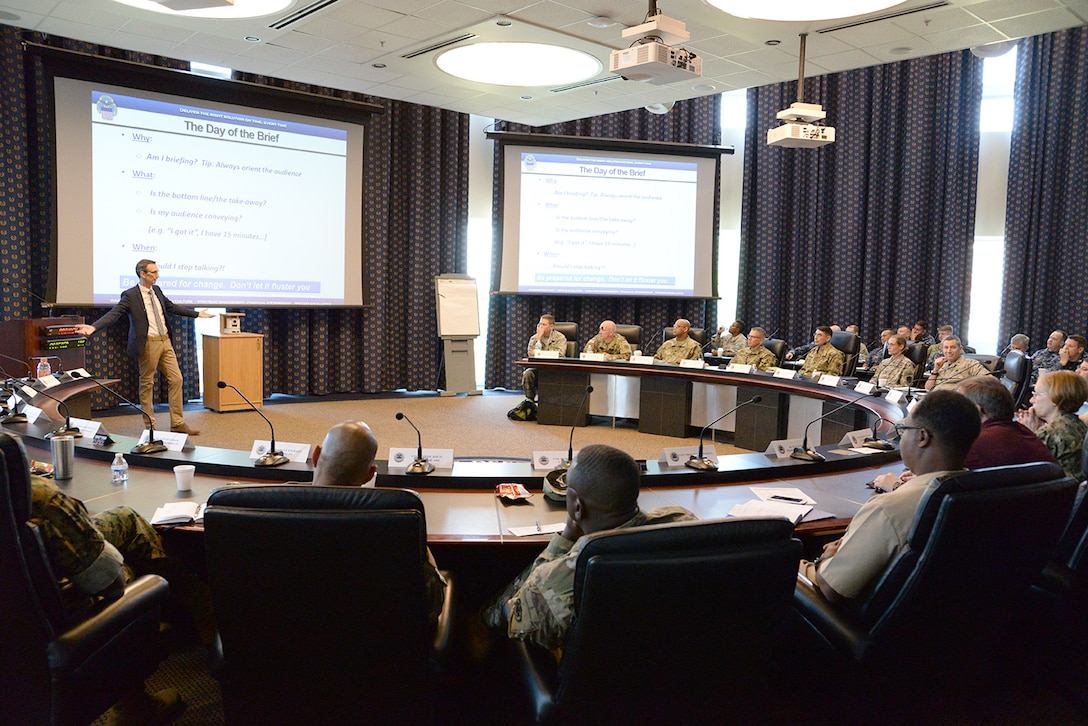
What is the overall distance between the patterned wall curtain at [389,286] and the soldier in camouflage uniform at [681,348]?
2.97 m

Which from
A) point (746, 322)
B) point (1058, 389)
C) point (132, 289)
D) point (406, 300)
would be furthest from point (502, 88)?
point (1058, 389)

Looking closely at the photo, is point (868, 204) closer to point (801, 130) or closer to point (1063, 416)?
point (801, 130)

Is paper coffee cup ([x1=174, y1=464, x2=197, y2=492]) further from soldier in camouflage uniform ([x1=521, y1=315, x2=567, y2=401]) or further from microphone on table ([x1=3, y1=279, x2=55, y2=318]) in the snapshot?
soldier in camouflage uniform ([x1=521, y1=315, x2=567, y2=401])

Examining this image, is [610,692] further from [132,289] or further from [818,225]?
[818,225]

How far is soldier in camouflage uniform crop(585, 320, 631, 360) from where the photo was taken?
7.53 m

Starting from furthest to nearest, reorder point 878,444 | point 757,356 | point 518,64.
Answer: point 757,356 → point 518,64 → point 878,444

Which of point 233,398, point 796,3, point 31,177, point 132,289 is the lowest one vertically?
point 233,398

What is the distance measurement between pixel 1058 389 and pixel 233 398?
6.58m

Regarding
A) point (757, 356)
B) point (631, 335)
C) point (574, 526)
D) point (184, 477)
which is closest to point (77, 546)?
point (184, 477)

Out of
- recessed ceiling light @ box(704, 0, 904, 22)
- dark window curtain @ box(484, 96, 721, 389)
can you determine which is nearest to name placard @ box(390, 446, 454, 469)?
recessed ceiling light @ box(704, 0, 904, 22)

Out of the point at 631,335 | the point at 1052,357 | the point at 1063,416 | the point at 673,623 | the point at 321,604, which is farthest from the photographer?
the point at 631,335

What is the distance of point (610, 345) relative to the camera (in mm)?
7605

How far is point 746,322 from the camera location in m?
10.2

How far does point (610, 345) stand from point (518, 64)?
2.82 meters
